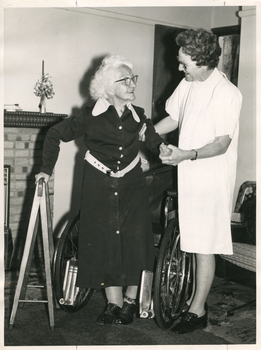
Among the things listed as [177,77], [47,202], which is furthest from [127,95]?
[177,77]

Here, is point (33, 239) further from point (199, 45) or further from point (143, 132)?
point (199, 45)

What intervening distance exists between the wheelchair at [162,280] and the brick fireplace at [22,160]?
4.51 ft

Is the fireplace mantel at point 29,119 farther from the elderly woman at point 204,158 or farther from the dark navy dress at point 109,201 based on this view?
the elderly woman at point 204,158

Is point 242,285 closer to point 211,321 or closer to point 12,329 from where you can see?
point 211,321

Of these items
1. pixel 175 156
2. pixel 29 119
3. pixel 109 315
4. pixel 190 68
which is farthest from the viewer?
pixel 29 119

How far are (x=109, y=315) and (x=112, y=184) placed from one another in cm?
90

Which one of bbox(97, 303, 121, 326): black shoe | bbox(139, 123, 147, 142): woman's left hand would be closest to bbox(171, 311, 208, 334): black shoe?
bbox(97, 303, 121, 326): black shoe

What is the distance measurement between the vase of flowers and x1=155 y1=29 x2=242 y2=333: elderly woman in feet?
6.21

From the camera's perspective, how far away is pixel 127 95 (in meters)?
2.94

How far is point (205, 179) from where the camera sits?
9.70ft

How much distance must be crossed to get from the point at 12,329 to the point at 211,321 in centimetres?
141

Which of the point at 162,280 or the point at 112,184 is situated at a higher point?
the point at 112,184

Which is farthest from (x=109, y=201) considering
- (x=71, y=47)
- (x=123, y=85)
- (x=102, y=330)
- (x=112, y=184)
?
(x=71, y=47)

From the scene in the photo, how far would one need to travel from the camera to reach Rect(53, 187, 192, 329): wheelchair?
2.93m
